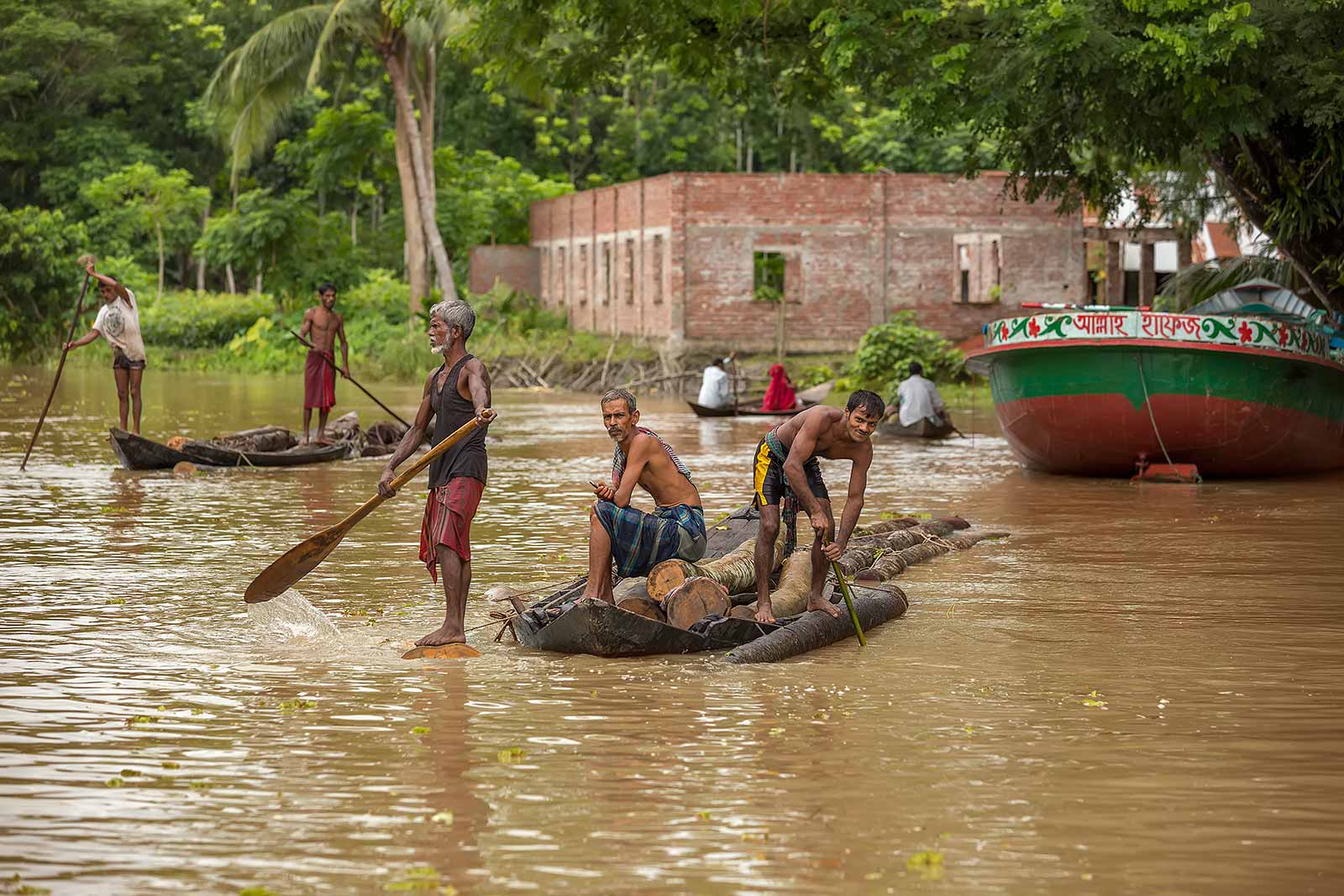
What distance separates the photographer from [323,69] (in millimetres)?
42469

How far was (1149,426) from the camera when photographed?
18750 millimetres

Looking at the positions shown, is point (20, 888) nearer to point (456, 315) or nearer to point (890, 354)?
point (456, 315)

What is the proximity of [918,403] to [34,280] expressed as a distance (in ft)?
88.8

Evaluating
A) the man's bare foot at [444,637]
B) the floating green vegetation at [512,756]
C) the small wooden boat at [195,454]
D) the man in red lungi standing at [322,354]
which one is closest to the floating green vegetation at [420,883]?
the floating green vegetation at [512,756]

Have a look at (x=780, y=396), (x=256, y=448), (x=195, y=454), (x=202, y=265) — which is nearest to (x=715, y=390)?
(x=780, y=396)

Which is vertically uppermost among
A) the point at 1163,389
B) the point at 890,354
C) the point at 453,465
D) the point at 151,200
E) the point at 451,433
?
the point at 151,200

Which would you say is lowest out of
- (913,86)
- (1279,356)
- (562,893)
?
(562,893)

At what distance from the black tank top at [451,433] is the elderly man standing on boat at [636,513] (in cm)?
63

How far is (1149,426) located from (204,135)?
4615 centimetres

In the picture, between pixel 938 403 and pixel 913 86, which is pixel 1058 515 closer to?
pixel 913 86


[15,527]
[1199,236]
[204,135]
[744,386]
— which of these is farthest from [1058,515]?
[204,135]

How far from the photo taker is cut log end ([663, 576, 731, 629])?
30.5 feet

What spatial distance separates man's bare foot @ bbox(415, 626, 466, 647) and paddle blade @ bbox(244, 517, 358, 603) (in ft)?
2.38

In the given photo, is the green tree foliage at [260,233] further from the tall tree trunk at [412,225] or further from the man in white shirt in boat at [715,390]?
the man in white shirt in boat at [715,390]
